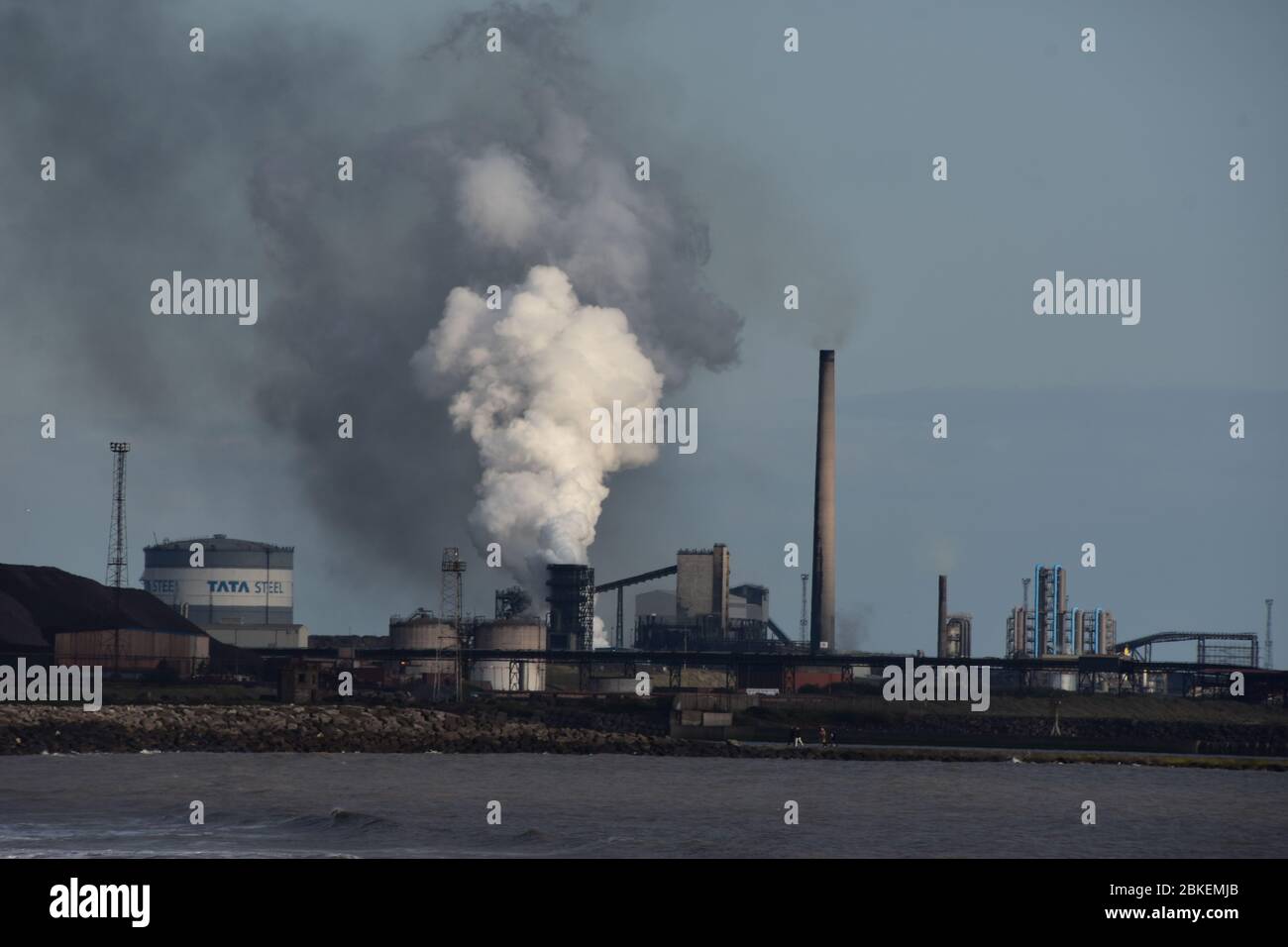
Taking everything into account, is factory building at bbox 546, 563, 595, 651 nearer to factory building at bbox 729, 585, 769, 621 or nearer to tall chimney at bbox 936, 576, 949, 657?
factory building at bbox 729, 585, 769, 621

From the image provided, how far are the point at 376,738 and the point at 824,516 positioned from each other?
197ft

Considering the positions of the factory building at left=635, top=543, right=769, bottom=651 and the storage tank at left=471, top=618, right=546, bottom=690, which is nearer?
the storage tank at left=471, top=618, right=546, bottom=690

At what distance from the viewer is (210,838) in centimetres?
4625

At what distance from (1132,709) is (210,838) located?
3896 inches
